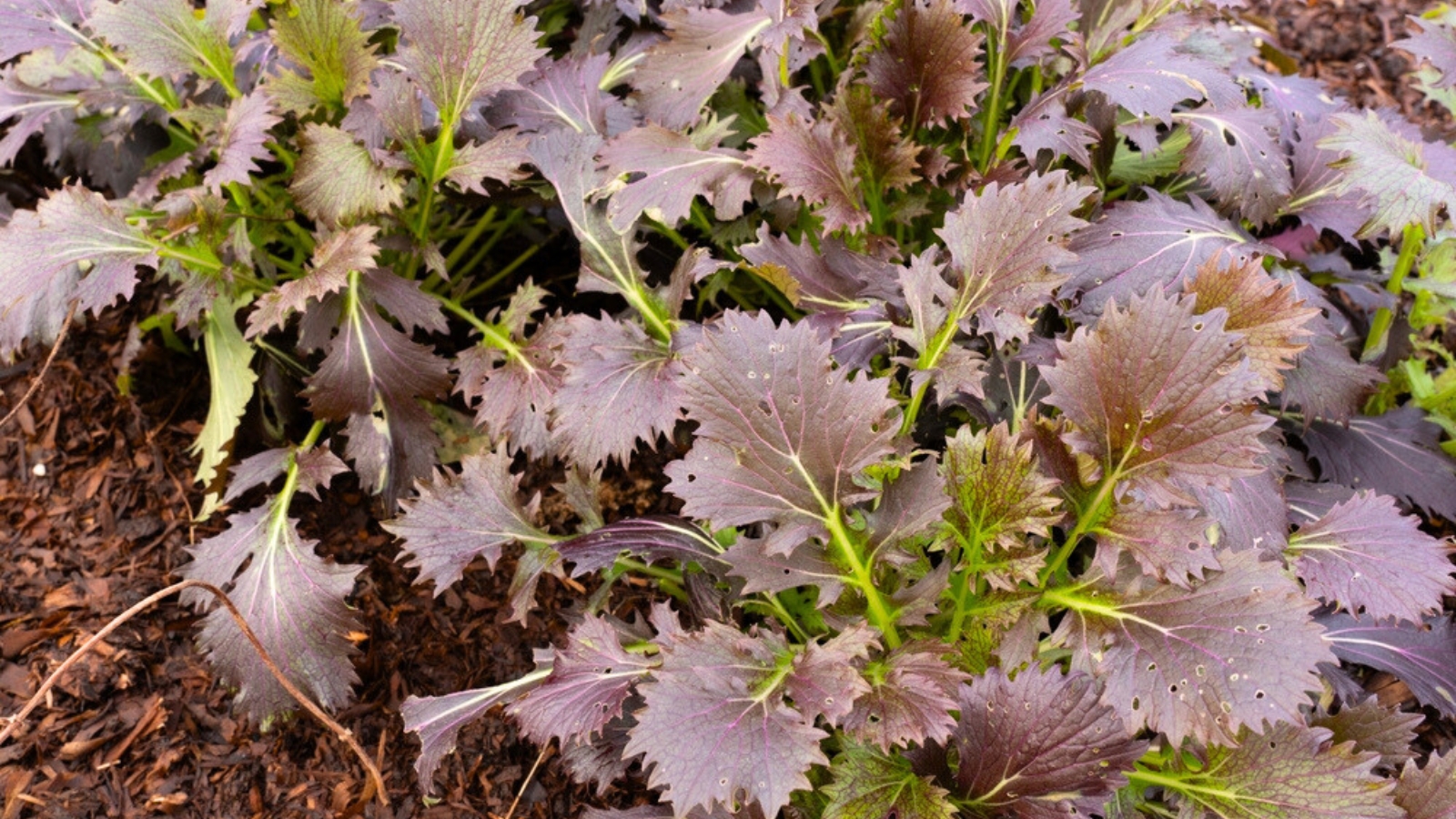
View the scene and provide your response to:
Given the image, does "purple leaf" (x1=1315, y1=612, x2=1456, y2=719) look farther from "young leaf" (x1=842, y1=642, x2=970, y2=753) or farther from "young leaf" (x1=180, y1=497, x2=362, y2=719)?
"young leaf" (x1=180, y1=497, x2=362, y2=719)

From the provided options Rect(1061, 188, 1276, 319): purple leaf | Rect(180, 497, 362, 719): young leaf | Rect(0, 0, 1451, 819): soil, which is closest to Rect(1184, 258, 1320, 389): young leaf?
Rect(1061, 188, 1276, 319): purple leaf

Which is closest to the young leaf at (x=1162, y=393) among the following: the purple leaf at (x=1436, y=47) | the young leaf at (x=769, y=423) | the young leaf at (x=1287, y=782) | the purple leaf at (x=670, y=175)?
the young leaf at (x=769, y=423)

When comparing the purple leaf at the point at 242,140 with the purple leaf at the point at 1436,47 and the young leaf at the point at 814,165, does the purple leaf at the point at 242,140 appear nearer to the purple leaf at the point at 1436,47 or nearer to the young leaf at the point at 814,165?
the young leaf at the point at 814,165

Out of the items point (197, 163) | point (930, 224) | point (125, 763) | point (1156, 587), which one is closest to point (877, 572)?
point (1156, 587)

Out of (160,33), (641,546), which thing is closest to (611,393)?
(641,546)

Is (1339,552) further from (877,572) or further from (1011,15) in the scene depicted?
(1011,15)

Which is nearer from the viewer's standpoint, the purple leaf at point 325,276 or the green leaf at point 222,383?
the purple leaf at point 325,276
